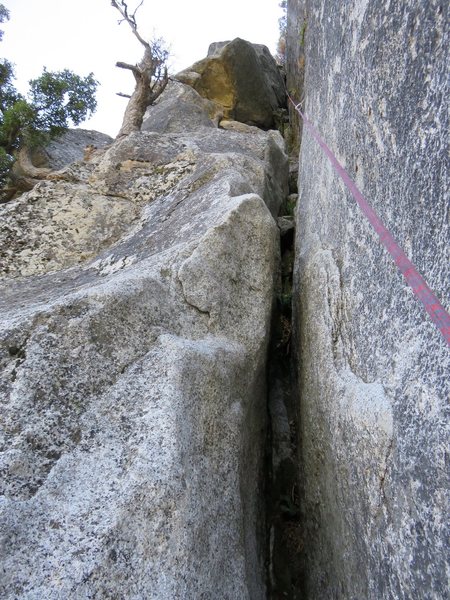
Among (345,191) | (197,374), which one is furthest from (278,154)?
(197,374)

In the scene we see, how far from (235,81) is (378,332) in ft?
43.3

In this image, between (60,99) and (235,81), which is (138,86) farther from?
(235,81)

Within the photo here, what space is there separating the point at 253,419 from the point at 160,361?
4.78 feet

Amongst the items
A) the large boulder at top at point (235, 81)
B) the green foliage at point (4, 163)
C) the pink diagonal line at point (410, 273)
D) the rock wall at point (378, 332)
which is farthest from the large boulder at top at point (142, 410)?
the large boulder at top at point (235, 81)

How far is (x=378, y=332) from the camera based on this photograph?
3041 millimetres

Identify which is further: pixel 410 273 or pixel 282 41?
pixel 282 41

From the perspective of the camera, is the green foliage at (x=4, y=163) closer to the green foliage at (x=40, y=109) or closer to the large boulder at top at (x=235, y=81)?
the green foliage at (x=40, y=109)

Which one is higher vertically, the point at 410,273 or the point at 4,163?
the point at 4,163

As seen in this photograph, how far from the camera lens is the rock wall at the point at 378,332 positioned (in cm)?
229

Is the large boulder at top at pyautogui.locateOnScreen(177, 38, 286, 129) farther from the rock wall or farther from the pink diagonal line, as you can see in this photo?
the pink diagonal line

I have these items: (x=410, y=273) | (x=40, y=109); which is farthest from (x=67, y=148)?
(x=410, y=273)

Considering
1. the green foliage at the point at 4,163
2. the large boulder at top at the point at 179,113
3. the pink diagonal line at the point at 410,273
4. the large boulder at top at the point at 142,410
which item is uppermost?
the large boulder at top at the point at 179,113

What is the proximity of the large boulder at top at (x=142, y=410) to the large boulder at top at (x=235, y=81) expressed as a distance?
9858 millimetres

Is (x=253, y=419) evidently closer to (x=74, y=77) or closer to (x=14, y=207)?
(x=14, y=207)
